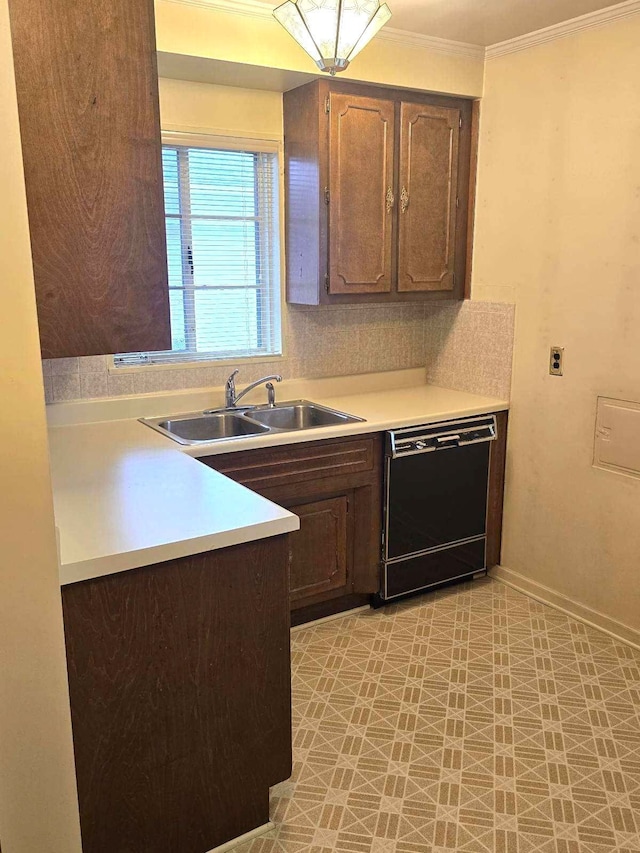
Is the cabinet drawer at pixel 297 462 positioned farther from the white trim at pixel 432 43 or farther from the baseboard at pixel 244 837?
the white trim at pixel 432 43

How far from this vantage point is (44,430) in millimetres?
1227

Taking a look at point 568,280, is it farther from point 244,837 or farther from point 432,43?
point 244,837

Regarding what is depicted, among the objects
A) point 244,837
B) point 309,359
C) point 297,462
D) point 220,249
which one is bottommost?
point 244,837

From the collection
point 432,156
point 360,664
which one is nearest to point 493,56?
point 432,156

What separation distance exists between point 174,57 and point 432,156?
4.13ft

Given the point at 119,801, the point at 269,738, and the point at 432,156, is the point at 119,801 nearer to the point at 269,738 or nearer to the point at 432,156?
the point at 269,738

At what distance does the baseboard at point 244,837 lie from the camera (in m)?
1.89

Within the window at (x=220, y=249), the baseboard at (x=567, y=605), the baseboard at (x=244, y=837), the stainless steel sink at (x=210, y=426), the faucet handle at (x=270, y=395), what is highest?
the window at (x=220, y=249)

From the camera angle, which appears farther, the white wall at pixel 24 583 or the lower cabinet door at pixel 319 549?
the lower cabinet door at pixel 319 549

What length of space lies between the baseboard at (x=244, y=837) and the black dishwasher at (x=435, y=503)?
1320 millimetres

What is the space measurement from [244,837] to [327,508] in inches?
52.6

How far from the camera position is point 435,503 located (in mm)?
3209

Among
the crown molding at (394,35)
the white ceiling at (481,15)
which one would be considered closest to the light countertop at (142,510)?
the crown molding at (394,35)

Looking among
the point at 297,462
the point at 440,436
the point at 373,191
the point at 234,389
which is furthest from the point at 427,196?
the point at 297,462
